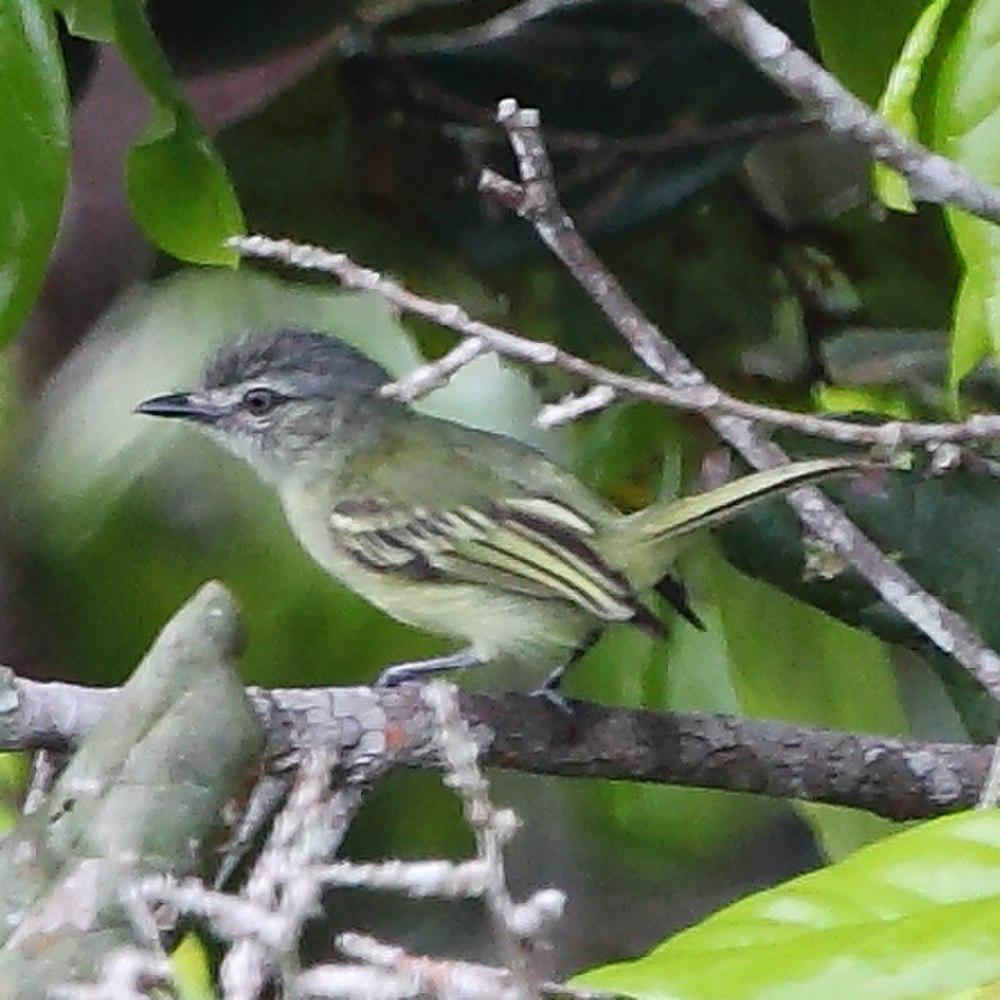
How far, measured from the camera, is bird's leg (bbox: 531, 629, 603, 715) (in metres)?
1.37

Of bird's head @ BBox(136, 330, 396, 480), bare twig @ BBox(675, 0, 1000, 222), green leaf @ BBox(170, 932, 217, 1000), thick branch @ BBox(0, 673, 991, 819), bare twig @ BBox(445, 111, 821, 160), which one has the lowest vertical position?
green leaf @ BBox(170, 932, 217, 1000)


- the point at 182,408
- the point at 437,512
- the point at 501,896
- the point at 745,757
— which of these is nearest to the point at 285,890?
the point at 501,896

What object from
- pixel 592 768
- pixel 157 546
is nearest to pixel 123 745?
pixel 592 768

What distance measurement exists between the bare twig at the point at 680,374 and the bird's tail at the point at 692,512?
22 millimetres

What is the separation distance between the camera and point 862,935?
71 cm

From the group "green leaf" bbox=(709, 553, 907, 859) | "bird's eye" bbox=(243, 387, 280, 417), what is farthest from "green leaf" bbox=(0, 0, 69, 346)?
"bird's eye" bbox=(243, 387, 280, 417)

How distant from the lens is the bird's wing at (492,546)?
1.53 metres

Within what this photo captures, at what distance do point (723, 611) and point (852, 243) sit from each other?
13.4 inches

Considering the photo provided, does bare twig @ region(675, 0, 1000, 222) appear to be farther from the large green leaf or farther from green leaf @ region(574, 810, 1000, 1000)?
the large green leaf

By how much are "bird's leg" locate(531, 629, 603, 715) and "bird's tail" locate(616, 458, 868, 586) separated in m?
0.09

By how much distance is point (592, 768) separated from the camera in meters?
1.31

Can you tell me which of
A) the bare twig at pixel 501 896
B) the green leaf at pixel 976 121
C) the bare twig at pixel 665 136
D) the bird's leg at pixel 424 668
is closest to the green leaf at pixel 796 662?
the bird's leg at pixel 424 668

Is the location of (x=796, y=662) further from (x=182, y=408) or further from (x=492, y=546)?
(x=182, y=408)

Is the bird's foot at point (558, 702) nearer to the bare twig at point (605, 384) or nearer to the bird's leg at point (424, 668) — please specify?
the bird's leg at point (424, 668)
